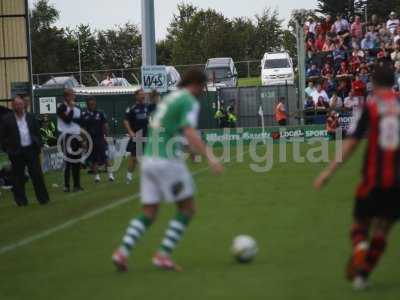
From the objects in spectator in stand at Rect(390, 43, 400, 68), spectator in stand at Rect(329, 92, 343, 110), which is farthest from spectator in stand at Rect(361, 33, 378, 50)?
spectator in stand at Rect(329, 92, 343, 110)

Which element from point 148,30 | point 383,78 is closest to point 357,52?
point 148,30

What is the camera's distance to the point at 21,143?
17344 mm

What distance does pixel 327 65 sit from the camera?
38875mm

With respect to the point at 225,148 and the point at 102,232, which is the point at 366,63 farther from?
the point at 102,232

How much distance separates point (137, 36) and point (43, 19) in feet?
82.1

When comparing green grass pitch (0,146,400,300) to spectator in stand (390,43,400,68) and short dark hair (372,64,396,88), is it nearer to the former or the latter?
short dark hair (372,64,396,88)

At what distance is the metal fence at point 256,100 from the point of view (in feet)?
142

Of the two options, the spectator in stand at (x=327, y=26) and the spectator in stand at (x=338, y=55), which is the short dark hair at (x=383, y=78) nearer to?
the spectator in stand at (x=338, y=55)

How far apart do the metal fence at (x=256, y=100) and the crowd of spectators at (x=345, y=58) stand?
2715 millimetres

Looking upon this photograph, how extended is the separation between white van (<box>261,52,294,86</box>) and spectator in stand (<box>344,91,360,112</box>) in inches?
831

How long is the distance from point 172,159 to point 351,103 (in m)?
26.6

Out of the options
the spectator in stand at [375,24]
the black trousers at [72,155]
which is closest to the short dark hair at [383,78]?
the black trousers at [72,155]

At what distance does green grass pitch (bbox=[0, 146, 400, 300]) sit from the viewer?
28.8 feet

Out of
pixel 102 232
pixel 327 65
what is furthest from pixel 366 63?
pixel 102 232
